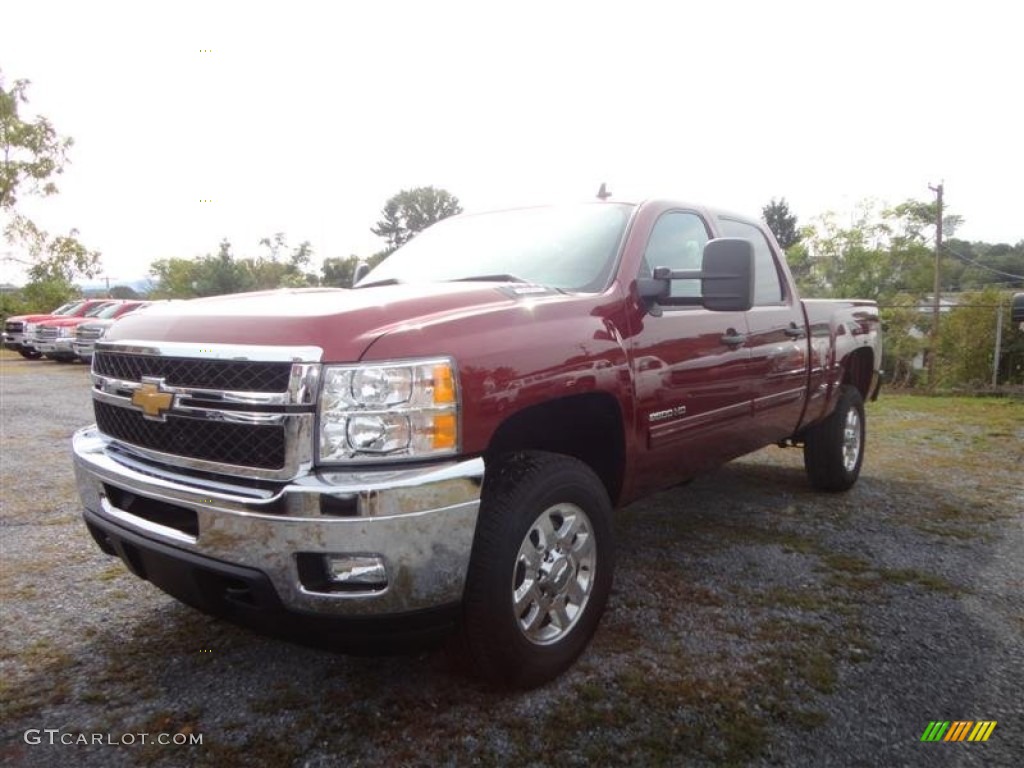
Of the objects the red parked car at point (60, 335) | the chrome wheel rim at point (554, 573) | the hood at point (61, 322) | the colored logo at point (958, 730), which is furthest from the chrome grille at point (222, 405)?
the hood at point (61, 322)

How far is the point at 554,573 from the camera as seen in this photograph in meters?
2.55

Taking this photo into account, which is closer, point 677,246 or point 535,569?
point 535,569

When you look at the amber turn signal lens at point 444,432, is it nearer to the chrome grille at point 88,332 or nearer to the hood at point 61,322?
the chrome grille at point 88,332

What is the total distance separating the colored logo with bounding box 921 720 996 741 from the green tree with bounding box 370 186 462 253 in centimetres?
7045

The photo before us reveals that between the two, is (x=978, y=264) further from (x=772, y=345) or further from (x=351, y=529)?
(x=351, y=529)

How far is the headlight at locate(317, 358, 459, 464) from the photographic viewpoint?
6.75 feet

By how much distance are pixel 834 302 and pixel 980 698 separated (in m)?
3.14

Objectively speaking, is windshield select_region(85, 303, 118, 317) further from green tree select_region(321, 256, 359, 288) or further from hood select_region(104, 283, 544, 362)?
green tree select_region(321, 256, 359, 288)

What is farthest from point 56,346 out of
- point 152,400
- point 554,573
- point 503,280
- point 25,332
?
point 554,573

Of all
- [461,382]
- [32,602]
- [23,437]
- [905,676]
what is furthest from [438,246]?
[23,437]

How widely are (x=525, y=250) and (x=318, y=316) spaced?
1.47 meters

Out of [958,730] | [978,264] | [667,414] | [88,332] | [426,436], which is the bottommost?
[958,730]

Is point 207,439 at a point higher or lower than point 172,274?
lower

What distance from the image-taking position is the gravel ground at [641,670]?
2.22m
